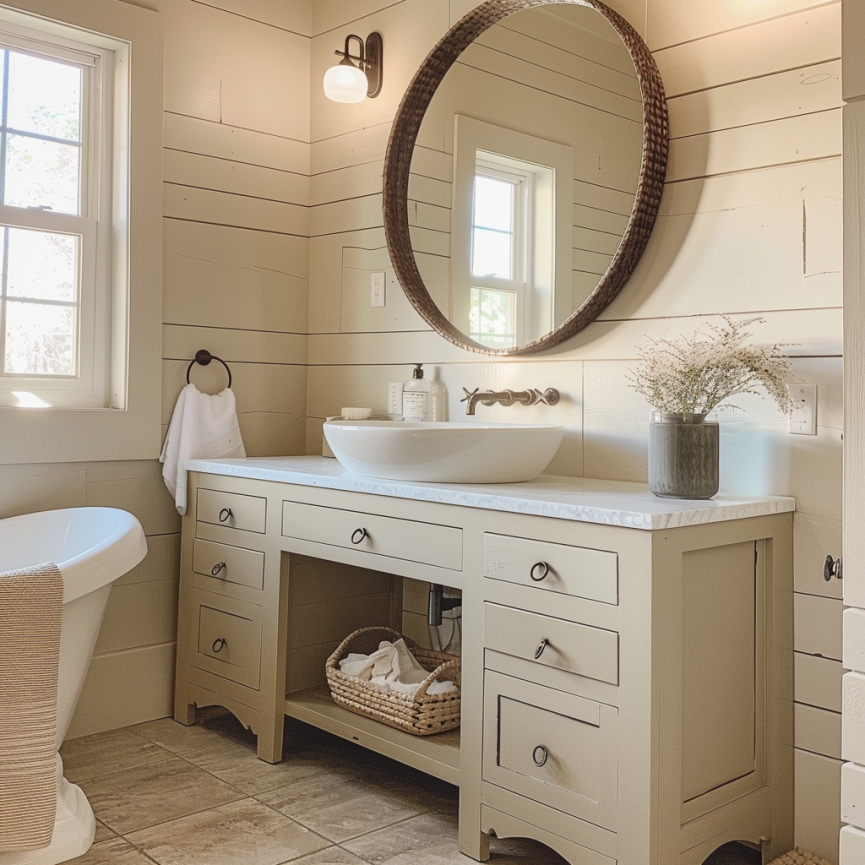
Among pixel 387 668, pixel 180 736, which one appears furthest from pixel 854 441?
pixel 180 736

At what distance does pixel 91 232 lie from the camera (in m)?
2.71

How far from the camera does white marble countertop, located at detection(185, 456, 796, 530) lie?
5.37 feet

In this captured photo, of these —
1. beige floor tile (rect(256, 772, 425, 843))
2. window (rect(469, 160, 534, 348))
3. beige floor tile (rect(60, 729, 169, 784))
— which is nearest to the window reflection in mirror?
window (rect(469, 160, 534, 348))

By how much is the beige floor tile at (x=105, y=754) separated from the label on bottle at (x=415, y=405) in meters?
1.17

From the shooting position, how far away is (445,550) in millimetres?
1971

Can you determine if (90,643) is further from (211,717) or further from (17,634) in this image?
(211,717)

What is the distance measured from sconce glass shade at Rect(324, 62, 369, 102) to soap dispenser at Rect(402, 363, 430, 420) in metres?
0.90

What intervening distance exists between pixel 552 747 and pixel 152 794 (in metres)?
1.07

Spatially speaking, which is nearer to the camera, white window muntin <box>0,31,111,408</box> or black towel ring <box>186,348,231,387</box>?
white window muntin <box>0,31,111,408</box>

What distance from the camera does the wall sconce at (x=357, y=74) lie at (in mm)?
2750

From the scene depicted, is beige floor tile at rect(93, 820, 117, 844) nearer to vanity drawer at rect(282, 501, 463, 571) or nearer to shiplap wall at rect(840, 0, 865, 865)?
vanity drawer at rect(282, 501, 463, 571)

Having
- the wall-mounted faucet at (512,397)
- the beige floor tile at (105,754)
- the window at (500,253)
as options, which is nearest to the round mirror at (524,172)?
the window at (500,253)

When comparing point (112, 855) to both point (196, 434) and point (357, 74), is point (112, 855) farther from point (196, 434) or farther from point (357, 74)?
point (357, 74)

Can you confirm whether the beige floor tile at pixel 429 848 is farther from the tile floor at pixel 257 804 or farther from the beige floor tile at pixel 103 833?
the beige floor tile at pixel 103 833
